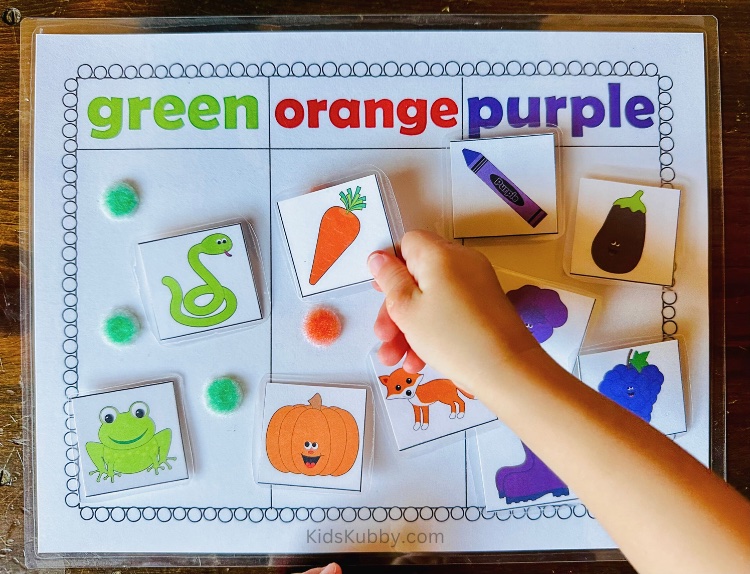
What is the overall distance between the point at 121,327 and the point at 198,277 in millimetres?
122

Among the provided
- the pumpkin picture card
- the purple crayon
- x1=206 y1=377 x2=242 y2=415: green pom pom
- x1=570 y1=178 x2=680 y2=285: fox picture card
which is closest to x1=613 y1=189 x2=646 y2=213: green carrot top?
x1=570 y1=178 x2=680 y2=285: fox picture card

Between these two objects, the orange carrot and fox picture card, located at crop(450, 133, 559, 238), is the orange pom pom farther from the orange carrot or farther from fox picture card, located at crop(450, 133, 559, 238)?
fox picture card, located at crop(450, 133, 559, 238)

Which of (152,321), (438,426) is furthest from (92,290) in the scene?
(438,426)

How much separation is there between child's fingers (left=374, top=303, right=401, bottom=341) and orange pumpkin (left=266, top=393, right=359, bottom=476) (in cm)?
13

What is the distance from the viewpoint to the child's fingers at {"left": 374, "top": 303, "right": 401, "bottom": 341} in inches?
28.1

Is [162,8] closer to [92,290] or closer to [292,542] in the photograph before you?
[92,290]

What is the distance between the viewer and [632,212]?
775mm

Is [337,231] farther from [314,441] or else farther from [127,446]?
[127,446]

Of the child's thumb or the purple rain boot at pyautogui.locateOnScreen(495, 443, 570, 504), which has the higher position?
the child's thumb

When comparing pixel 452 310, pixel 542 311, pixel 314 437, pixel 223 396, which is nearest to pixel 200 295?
pixel 223 396

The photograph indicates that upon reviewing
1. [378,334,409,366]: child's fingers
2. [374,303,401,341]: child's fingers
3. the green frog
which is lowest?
the green frog

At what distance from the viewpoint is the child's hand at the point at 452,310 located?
600mm

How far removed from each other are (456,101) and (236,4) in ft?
1.06

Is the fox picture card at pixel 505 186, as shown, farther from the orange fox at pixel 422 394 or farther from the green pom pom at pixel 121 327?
the green pom pom at pixel 121 327
